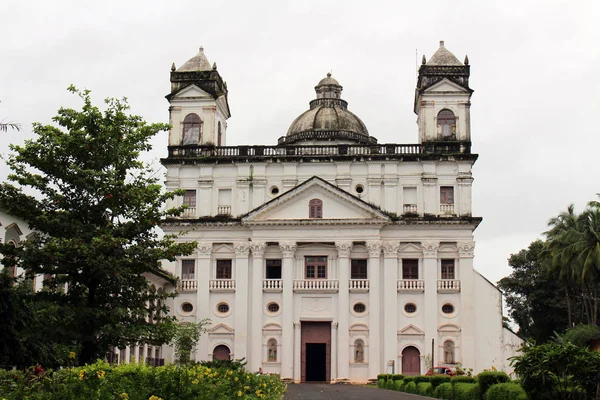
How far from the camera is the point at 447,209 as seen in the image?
53.0 metres

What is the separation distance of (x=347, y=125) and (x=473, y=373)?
806 inches

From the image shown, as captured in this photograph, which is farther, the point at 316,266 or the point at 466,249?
the point at 316,266

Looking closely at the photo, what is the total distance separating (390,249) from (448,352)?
7.26m

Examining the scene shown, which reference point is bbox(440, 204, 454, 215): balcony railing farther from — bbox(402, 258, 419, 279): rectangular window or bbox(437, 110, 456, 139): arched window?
bbox(437, 110, 456, 139): arched window

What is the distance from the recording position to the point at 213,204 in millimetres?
54438

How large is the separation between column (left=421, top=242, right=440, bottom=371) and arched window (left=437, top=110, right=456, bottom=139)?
25.2 feet

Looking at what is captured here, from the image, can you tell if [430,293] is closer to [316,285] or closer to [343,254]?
[343,254]

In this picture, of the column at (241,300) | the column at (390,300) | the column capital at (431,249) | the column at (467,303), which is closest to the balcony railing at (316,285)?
the column at (390,300)

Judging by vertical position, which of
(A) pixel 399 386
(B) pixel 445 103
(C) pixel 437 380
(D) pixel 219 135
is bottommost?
(A) pixel 399 386

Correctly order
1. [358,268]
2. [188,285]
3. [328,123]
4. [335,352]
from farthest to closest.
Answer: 1. [328,123]
2. [188,285]
3. [358,268]
4. [335,352]

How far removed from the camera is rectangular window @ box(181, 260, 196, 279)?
53.8m

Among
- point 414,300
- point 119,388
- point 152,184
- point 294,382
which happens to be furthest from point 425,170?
point 119,388

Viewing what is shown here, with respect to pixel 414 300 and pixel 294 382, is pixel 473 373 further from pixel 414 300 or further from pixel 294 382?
pixel 294 382

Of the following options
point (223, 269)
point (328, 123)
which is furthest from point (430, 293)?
point (328, 123)
